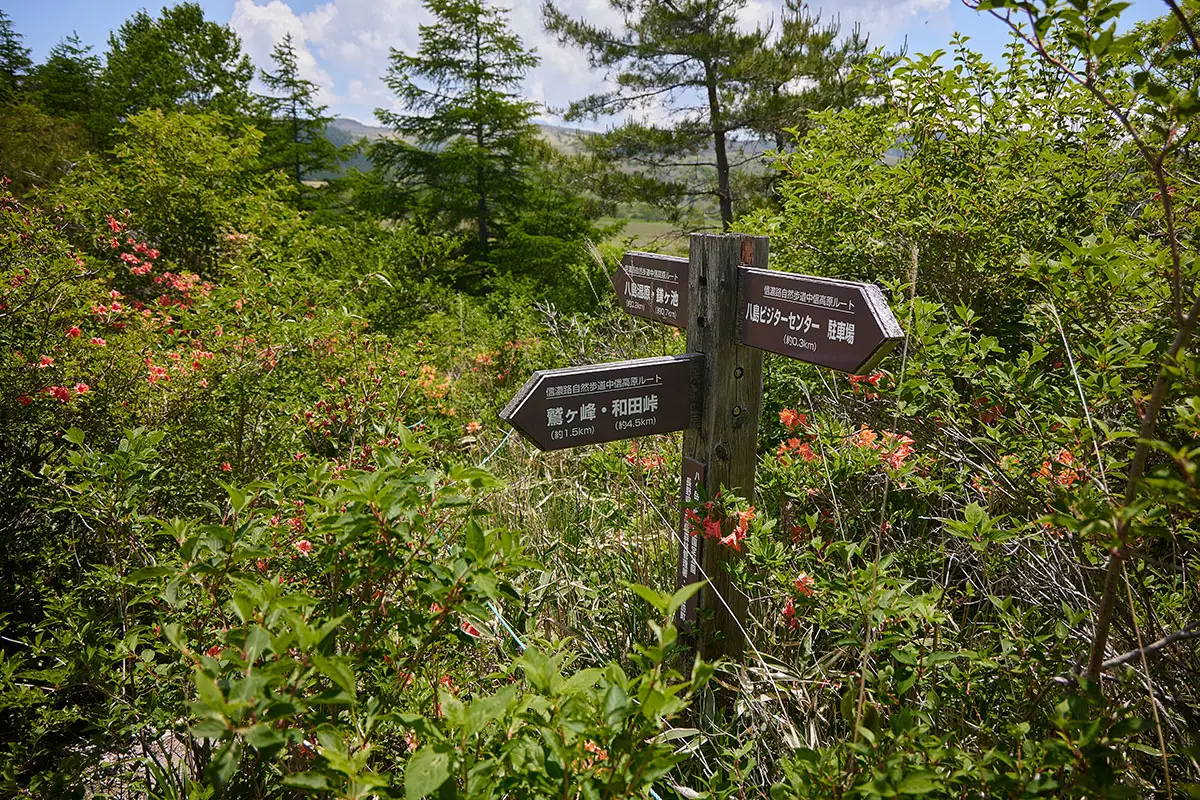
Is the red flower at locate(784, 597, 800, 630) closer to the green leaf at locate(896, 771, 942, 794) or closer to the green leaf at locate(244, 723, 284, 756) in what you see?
the green leaf at locate(896, 771, 942, 794)

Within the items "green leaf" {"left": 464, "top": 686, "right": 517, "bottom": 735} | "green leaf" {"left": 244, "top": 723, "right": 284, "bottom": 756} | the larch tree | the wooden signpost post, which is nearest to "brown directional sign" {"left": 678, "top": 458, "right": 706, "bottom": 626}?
the wooden signpost post

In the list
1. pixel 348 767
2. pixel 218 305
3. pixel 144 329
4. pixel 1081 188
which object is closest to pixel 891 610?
pixel 348 767

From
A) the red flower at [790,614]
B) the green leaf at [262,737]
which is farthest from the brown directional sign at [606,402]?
the green leaf at [262,737]

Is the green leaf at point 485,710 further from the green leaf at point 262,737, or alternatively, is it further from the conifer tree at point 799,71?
the conifer tree at point 799,71

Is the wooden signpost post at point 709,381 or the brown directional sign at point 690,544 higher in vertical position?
the wooden signpost post at point 709,381

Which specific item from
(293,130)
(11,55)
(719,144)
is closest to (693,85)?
(719,144)

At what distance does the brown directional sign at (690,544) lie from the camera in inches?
84.9

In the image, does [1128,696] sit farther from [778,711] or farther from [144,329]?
[144,329]

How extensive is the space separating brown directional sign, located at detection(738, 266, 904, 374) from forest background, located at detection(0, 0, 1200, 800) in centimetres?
10

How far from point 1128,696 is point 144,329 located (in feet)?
14.6

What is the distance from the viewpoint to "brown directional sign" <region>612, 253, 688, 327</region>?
2.25m

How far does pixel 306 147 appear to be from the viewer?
54.7 feet

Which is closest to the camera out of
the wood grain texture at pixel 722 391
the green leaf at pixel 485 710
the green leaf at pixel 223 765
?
the green leaf at pixel 223 765

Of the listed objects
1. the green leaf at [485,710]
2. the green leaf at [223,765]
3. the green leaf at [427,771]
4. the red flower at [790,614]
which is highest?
the green leaf at [223,765]
